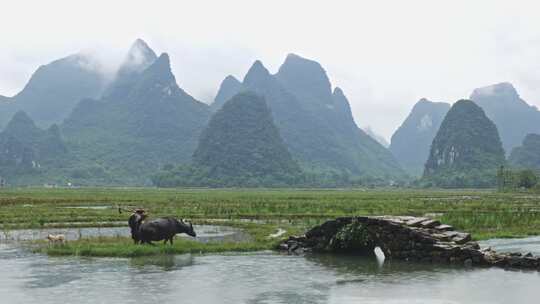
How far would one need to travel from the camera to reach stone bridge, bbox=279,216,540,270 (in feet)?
52.3

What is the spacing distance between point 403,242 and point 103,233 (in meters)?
13.3

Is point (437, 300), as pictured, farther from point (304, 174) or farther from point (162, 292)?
point (304, 174)

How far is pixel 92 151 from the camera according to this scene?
564ft

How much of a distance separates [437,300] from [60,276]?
28.3 feet

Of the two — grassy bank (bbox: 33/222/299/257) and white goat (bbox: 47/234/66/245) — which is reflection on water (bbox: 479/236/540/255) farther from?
white goat (bbox: 47/234/66/245)

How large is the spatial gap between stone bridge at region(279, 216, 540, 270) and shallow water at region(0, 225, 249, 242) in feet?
14.2

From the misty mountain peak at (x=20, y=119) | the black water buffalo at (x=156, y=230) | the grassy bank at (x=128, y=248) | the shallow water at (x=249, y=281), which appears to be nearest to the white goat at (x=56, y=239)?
the grassy bank at (x=128, y=248)

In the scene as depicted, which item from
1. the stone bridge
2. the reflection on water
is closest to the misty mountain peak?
the stone bridge

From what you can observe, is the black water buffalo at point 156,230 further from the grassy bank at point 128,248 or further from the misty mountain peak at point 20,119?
the misty mountain peak at point 20,119

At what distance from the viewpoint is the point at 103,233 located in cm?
2445

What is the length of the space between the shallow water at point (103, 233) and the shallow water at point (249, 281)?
208 inches

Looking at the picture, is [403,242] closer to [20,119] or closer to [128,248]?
[128,248]

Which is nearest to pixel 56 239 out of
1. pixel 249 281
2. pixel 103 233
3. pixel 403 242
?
pixel 103 233

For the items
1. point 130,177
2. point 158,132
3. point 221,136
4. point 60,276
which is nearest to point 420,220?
point 60,276
